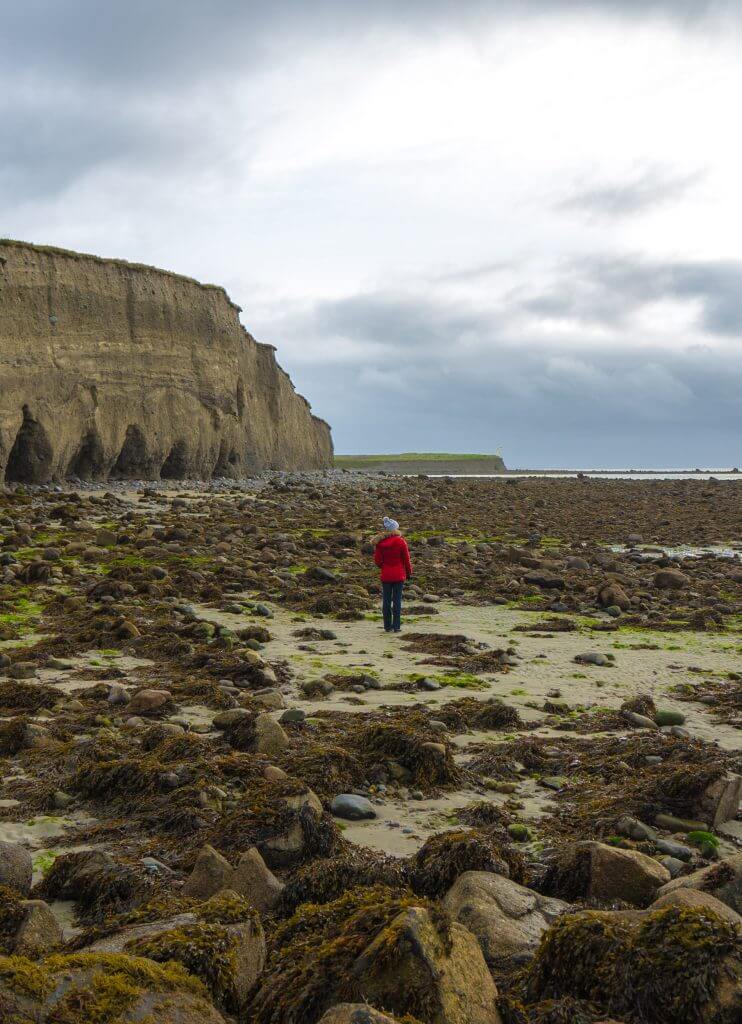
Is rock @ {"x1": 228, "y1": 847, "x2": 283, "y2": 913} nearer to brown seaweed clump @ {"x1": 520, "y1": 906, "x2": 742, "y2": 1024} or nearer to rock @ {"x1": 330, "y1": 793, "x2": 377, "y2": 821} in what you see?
rock @ {"x1": 330, "y1": 793, "x2": 377, "y2": 821}

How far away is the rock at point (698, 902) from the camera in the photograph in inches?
141

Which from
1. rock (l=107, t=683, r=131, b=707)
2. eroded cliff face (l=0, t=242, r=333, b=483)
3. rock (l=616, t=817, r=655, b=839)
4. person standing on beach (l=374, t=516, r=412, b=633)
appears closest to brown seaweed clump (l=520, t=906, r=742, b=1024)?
rock (l=616, t=817, r=655, b=839)

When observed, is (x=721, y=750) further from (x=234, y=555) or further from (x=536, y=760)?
(x=234, y=555)

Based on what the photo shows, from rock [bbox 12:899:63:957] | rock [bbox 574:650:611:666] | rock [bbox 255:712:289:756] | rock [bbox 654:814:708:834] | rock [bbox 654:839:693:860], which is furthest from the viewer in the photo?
rock [bbox 574:650:611:666]

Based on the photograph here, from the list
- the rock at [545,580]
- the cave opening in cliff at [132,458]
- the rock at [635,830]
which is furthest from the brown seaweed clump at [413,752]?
the cave opening in cliff at [132,458]

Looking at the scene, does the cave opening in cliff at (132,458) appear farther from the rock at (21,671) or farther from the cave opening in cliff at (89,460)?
the rock at (21,671)

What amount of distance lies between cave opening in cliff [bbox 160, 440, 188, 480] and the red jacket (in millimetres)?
31745

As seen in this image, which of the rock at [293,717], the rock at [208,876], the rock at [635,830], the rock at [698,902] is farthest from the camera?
the rock at [293,717]

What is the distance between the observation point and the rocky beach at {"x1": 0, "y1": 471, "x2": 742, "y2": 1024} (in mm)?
3184

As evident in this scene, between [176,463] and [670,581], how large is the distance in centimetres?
3219

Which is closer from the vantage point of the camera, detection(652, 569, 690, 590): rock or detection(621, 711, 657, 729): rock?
detection(621, 711, 657, 729): rock

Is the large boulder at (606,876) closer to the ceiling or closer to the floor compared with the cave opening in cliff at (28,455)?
closer to the floor

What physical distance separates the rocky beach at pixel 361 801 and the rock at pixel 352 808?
0.02 meters

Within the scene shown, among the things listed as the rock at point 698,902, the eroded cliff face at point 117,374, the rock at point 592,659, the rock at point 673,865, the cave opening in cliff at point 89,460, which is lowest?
the rock at point 592,659
